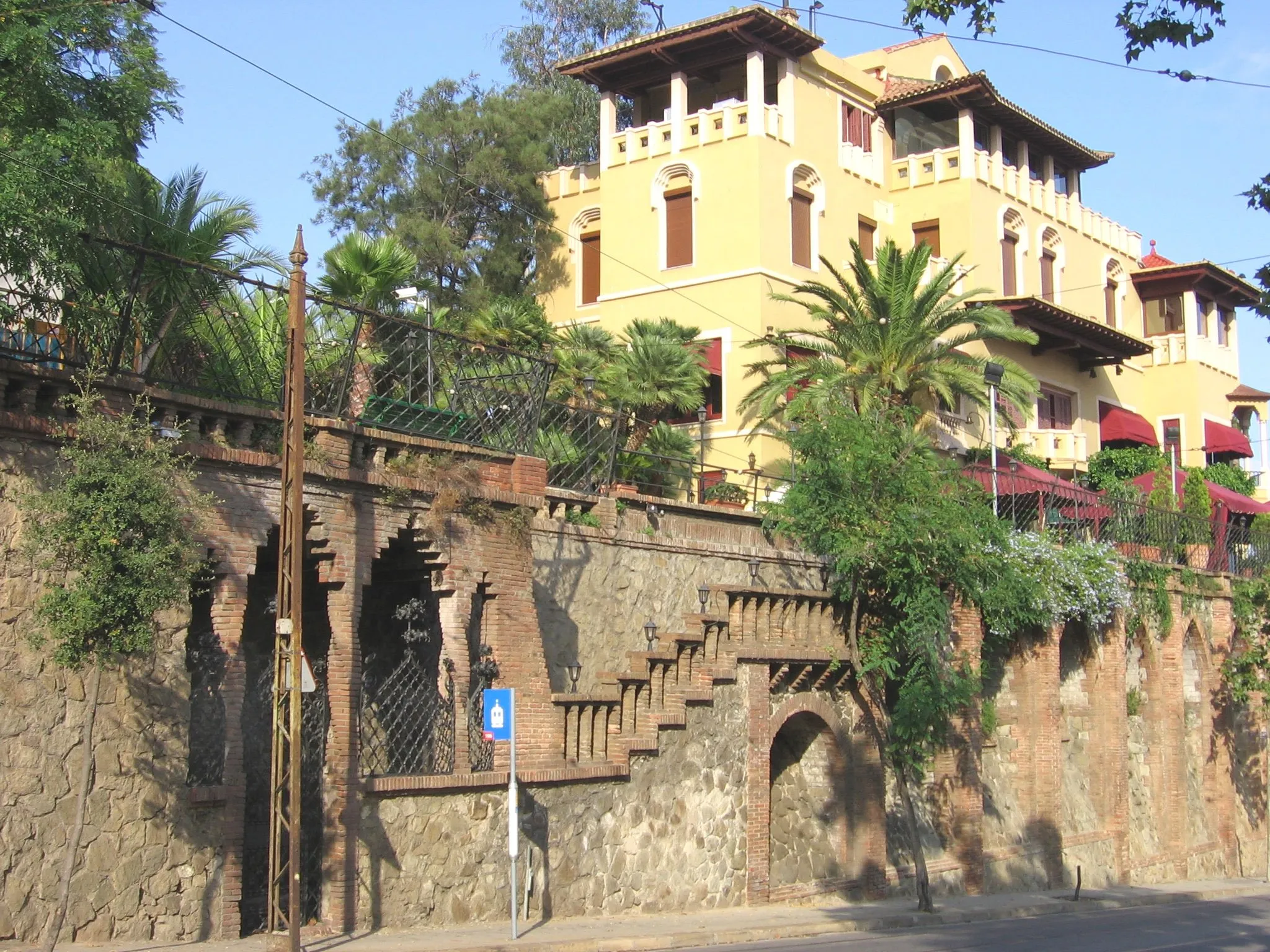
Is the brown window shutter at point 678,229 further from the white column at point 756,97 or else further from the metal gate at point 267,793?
the metal gate at point 267,793

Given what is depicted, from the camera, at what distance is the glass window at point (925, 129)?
37969mm

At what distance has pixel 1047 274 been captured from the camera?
40.3 meters

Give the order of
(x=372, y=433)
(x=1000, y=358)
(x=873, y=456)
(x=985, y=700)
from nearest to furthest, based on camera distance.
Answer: (x=372, y=433) → (x=873, y=456) → (x=985, y=700) → (x=1000, y=358)

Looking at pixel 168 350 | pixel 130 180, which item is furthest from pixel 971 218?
pixel 168 350

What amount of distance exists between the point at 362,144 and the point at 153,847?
88.4 feet

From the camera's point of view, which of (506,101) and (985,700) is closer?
(985,700)

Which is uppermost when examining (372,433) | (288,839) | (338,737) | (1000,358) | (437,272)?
(437,272)

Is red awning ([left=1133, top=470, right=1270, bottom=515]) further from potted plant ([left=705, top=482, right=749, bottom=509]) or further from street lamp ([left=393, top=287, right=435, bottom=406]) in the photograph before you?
street lamp ([left=393, top=287, right=435, bottom=406])

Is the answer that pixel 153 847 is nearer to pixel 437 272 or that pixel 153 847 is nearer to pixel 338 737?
pixel 338 737

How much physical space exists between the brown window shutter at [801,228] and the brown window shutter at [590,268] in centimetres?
504

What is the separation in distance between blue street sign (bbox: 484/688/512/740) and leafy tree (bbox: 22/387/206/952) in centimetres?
376

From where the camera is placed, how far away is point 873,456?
21.4 meters

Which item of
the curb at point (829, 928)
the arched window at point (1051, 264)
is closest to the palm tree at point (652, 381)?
the curb at point (829, 928)

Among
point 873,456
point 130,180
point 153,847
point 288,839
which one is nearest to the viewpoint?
point 153,847
